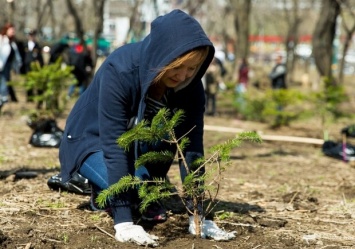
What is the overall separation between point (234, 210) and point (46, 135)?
344cm

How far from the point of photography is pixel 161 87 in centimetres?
345

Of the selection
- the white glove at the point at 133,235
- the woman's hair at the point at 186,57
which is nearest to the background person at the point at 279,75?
the white glove at the point at 133,235

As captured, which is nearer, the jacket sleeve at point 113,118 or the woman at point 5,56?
the jacket sleeve at point 113,118

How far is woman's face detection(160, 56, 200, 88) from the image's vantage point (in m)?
3.14

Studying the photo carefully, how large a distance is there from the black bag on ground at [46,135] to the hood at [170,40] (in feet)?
13.6

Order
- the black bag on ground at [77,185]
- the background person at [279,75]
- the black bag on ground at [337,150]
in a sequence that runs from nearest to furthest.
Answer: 1. the black bag on ground at [77,185]
2. the black bag on ground at [337,150]
3. the background person at [279,75]

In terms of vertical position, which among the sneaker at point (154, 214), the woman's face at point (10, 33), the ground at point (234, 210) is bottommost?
the ground at point (234, 210)

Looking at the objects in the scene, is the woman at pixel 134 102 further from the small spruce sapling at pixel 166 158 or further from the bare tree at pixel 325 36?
the bare tree at pixel 325 36

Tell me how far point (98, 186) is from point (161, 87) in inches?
29.7

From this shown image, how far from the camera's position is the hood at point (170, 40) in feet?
9.98

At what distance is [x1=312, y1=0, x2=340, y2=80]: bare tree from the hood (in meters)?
10.1

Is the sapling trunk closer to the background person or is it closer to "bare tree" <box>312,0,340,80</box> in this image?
"bare tree" <box>312,0,340,80</box>

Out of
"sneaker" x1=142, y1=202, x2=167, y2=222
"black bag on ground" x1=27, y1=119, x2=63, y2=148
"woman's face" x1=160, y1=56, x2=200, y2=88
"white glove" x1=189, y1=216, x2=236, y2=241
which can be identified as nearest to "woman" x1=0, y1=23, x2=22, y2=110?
"black bag on ground" x1=27, y1=119, x2=63, y2=148

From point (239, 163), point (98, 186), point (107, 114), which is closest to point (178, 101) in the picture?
point (107, 114)
